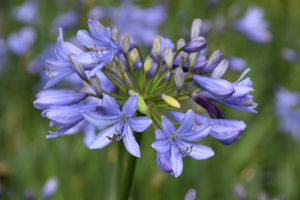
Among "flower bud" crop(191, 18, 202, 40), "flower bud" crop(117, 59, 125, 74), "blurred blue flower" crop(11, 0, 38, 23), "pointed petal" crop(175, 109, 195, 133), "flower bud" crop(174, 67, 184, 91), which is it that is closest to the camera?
"pointed petal" crop(175, 109, 195, 133)

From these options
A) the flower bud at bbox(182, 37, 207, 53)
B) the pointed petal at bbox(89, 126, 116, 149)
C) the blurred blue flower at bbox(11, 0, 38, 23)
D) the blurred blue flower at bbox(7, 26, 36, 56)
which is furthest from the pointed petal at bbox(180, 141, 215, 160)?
the blurred blue flower at bbox(11, 0, 38, 23)

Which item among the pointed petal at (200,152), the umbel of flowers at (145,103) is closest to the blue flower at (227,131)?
the umbel of flowers at (145,103)

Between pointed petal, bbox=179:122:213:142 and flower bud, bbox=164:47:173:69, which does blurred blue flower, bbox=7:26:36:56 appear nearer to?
flower bud, bbox=164:47:173:69

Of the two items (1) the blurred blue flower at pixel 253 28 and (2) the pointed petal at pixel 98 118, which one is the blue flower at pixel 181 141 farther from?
(1) the blurred blue flower at pixel 253 28

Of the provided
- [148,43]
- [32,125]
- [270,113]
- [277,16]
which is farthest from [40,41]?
[277,16]

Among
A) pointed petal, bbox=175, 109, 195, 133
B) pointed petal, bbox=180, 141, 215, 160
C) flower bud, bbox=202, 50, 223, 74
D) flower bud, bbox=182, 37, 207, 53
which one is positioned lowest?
pointed petal, bbox=180, 141, 215, 160

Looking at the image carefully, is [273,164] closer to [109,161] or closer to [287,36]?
[109,161]
